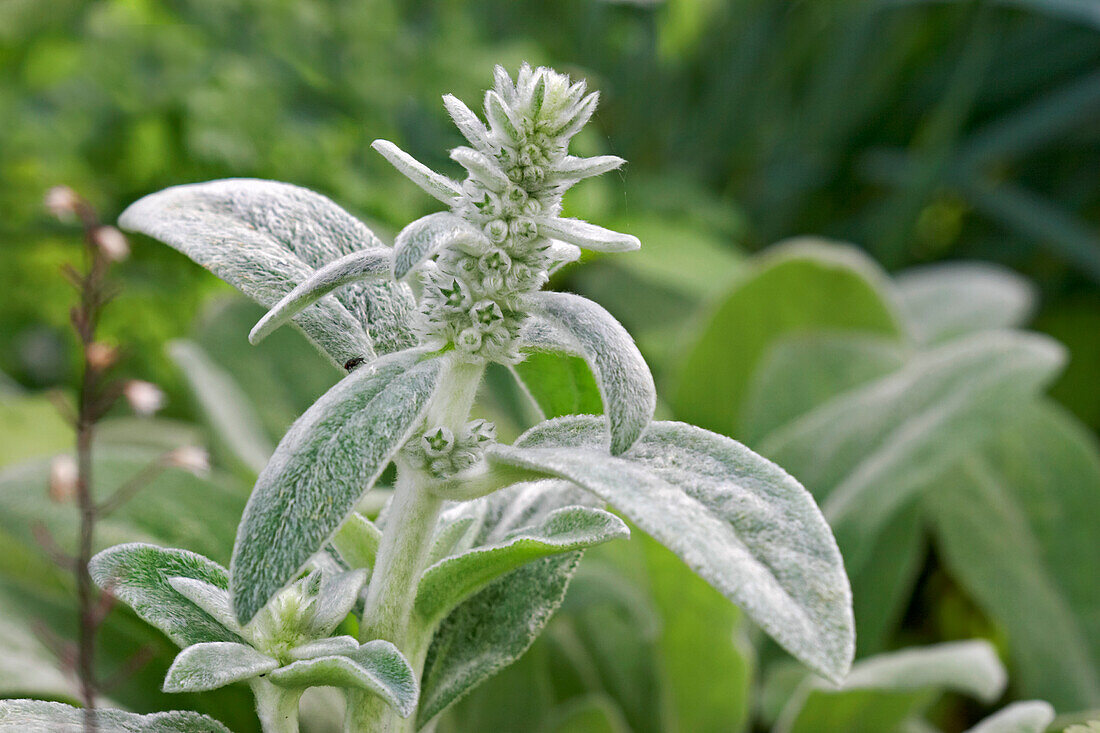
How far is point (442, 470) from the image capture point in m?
0.39

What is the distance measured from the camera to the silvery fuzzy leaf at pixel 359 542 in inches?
18.1

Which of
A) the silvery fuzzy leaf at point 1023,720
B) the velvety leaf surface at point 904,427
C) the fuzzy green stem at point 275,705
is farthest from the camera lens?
the velvety leaf surface at point 904,427

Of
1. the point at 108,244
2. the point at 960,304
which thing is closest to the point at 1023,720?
the point at 108,244

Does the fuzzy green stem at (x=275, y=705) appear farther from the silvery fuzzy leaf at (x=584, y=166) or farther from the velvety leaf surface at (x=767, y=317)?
Result: the velvety leaf surface at (x=767, y=317)

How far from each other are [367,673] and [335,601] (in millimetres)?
58

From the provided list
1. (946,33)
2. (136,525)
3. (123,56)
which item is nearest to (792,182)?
(946,33)

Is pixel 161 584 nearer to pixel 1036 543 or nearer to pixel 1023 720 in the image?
pixel 1023 720

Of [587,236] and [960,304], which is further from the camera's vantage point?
[960,304]

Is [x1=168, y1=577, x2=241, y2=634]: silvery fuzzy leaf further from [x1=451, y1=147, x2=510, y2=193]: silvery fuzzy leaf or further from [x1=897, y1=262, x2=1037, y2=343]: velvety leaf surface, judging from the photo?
[x1=897, y1=262, x2=1037, y2=343]: velvety leaf surface

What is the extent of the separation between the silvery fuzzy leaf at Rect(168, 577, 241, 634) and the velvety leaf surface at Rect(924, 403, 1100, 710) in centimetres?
77

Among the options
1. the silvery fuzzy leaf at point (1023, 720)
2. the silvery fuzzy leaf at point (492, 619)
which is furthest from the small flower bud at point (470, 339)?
the silvery fuzzy leaf at point (1023, 720)

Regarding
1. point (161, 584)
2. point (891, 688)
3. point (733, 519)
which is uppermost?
point (733, 519)

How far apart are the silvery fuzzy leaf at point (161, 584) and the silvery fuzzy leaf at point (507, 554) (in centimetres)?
8

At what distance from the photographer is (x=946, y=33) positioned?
2.01 m
